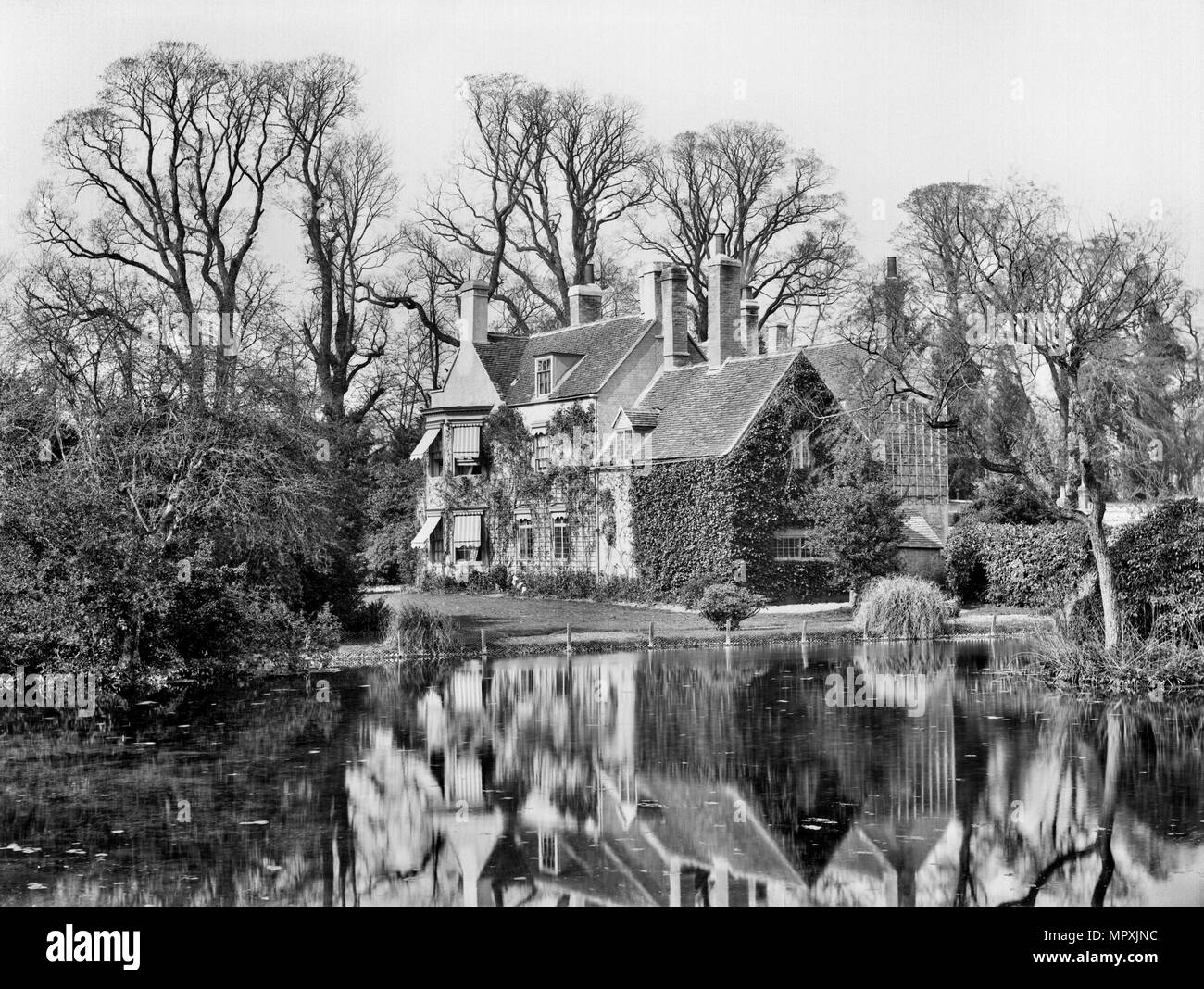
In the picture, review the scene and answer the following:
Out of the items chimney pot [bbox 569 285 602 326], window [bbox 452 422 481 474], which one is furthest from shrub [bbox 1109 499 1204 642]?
chimney pot [bbox 569 285 602 326]

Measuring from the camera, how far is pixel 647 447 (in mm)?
39312

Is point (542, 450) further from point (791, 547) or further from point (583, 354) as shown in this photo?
point (791, 547)

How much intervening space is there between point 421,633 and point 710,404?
611 inches

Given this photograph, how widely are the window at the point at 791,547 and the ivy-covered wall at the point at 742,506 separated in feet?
0.70

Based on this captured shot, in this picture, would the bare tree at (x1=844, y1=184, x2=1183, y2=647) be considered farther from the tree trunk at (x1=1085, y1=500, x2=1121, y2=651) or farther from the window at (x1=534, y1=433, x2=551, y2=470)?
the window at (x1=534, y1=433, x2=551, y2=470)

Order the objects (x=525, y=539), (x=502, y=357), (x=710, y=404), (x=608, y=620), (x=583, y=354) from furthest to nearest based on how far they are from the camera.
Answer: (x=502, y=357)
(x=583, y=354)
(x=525, y=539)
(x=710, y=404)
(x=608, y=620)

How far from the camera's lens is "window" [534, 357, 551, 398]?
43.3 m

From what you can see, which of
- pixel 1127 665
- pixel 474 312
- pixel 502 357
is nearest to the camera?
pixel 1127 665

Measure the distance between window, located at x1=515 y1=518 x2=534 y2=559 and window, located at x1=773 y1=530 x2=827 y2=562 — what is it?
28.1 ft

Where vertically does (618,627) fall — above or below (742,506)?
below

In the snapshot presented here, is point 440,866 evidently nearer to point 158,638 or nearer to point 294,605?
point 158,638

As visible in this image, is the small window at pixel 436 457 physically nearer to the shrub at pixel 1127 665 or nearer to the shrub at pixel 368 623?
the shrub at pixel 368 623

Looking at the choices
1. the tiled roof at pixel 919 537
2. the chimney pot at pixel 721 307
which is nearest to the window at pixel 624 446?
the chimney pot at pixel 721 307

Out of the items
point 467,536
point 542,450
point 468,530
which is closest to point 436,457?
point 468,530
